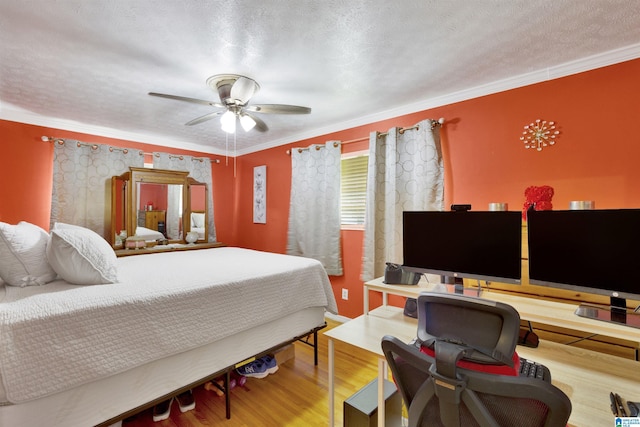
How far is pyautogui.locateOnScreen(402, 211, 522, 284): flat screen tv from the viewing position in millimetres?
1543

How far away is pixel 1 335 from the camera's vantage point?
1146mm

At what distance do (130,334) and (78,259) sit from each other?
0.56 meters

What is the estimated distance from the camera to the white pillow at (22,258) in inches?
60.9

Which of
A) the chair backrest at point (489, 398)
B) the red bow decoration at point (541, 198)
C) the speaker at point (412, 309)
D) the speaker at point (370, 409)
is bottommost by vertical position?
the speaker at point (370, 409)

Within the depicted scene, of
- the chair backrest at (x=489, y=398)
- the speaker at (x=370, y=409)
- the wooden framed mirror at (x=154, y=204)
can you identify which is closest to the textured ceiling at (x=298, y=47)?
the wooden framed mirror at (x=154, y=204)

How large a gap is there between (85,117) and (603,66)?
182 inches

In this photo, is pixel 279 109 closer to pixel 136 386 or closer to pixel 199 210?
pixel 136 386

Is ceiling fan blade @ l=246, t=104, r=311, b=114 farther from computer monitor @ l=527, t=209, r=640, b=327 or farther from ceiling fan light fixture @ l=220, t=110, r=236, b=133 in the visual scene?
computer monitor @ l=527, t=209, r=640, b=327

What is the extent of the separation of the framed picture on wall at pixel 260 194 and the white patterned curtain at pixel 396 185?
1.89 m

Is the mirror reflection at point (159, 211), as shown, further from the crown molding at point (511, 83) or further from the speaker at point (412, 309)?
the speaker at point (412, 309)

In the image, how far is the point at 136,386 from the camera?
152cm

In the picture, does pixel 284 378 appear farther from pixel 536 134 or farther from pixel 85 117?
pixel 85 117

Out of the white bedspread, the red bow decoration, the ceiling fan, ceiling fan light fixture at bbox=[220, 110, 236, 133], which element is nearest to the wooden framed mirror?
the white bedspread

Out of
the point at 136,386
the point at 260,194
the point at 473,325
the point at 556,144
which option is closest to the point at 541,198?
the point at 556,144
